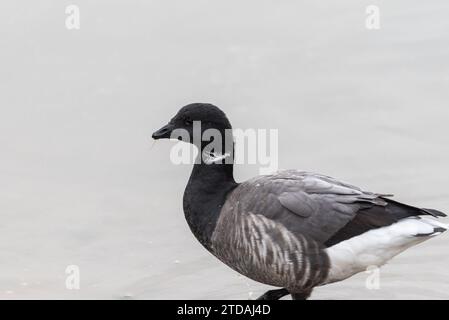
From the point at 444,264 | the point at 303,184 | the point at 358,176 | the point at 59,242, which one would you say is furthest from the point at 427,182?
the point at 59,242

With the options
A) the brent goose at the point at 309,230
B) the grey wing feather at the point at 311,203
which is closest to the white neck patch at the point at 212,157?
the brent goose at the point at 309,230

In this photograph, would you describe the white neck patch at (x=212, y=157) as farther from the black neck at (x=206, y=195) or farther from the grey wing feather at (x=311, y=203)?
the grey wing feather at (x=311, y=203)

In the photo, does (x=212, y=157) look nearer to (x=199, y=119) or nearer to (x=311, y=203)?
(x=199, y=119)

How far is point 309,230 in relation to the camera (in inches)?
271

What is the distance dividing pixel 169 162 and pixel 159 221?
92cm

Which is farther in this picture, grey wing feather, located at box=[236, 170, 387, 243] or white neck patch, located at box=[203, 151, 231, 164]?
white neck patch, located at box=[203, 151, 231, 164]

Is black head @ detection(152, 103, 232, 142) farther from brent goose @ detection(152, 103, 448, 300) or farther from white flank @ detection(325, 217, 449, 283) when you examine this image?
white flank @ detection(325, 217, 449, 283)

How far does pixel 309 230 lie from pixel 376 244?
1.43 ft

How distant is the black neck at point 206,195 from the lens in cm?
734

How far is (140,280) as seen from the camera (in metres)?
7.78

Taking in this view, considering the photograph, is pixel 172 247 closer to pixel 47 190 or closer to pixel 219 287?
pixel 219 287

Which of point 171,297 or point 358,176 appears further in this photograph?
point 358,176

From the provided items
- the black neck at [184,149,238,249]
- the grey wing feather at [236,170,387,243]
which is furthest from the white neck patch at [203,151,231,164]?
the grey wing feather at [236,170,387,243]

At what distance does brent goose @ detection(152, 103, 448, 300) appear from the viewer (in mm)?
6887
